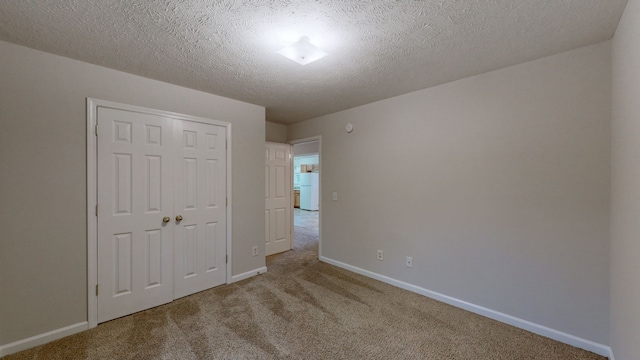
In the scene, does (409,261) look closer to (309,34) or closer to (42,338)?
(309,34)

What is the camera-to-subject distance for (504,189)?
2.29m

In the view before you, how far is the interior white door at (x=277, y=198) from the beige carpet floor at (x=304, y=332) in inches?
57.0

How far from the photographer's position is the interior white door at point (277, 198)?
4266mm

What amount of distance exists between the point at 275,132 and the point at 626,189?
4.03 m

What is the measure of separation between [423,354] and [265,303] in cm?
154

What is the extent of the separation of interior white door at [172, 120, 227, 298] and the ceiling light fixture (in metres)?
1.58

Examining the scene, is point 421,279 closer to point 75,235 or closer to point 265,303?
point 265,303

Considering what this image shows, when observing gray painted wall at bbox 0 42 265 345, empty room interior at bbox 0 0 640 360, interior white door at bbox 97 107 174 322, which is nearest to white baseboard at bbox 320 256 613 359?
empty room interior at bbox 0 0 640 360

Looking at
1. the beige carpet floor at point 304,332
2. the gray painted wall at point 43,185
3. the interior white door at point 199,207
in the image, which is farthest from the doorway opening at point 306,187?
the gray painted wall at point 43,185

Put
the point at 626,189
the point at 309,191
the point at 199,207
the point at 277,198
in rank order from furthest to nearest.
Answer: the point at 309,191 → the point at 277,198 → the point at 199,207 → the point at 626,189

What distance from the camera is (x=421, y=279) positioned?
2857mm

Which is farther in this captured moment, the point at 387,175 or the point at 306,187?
the point at 306,187

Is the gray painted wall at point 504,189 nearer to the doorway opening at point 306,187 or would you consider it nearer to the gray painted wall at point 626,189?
the gray painted wall at point 626,189

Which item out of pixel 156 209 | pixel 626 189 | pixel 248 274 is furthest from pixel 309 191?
pixel 626 189
